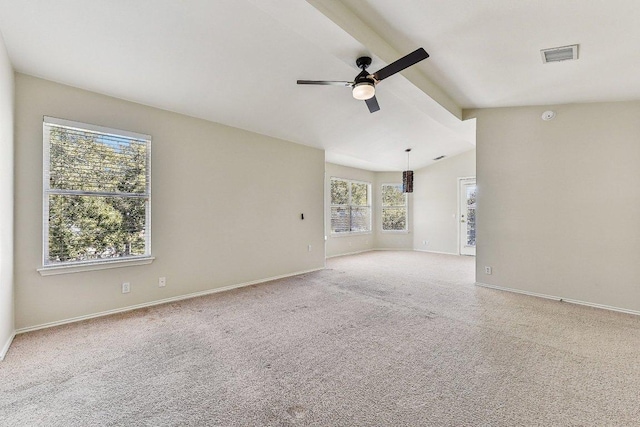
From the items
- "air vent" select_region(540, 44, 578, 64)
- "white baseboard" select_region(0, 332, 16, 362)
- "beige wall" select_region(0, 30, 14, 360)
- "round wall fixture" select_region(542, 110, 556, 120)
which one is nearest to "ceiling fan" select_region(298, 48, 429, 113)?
"air vent" select_region(540, 44, 578, 64)

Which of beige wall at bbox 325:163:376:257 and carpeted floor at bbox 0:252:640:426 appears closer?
carpeted floor at bbox 0:252:640:426

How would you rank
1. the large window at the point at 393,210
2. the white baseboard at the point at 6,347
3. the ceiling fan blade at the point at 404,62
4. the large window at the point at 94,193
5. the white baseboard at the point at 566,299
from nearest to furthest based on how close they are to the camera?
the ceiling fan blade at the point at 404,62 → the white baseboard at the point at 6,347 → the large window at the point at 94,193 → the white baseboard at the point at 566,299 → the large window at the point at 393,210

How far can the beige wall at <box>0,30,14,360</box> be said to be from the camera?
2378mm

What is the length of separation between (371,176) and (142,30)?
24.1 feet

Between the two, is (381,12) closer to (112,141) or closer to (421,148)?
(112,141)

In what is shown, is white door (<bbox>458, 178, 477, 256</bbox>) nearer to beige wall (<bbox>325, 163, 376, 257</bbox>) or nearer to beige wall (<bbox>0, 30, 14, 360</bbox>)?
beige wall (<bbox>325, 163, 376, 257</bbox>)

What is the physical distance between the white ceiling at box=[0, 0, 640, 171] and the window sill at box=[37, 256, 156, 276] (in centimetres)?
199

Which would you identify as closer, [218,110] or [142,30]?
[142,30]

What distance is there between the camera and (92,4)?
2189mm

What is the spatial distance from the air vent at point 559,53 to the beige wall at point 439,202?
5209 millimetres

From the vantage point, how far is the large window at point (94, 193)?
10.00 feet

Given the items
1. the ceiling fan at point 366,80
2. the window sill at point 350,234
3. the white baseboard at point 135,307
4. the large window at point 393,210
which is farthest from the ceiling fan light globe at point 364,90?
the large window at point 393,210

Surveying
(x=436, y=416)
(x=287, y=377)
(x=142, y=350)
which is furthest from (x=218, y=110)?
(x=436, y=416)

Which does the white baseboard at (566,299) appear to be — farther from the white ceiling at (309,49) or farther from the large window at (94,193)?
the large window at (94,193)
